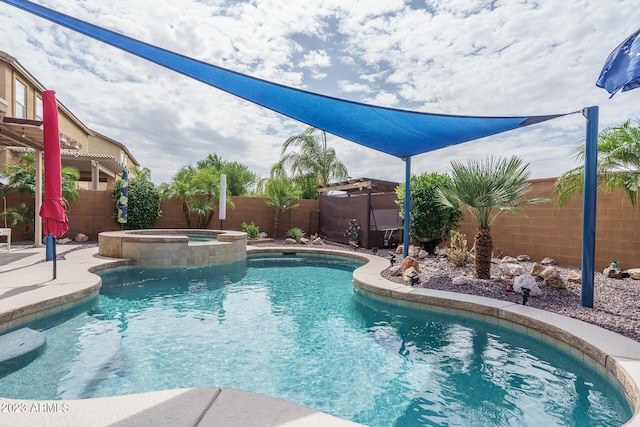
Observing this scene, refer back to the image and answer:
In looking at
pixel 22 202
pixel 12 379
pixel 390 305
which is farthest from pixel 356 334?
pixel 22 202

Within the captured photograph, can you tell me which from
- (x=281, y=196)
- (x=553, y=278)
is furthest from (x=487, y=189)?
(x=281, y=196)

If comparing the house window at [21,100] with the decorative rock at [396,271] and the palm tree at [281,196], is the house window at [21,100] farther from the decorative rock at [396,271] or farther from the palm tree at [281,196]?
the decorative rock at [396,271]

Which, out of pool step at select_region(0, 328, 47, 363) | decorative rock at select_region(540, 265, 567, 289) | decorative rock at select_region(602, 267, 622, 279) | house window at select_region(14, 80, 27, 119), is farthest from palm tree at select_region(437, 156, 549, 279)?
house window at select_region(14, 80, 27, 119)

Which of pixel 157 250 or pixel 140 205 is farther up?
pixel 140 205

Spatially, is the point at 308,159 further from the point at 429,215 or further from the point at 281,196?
the point at 429,215

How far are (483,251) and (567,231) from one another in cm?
335

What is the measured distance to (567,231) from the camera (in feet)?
25.0

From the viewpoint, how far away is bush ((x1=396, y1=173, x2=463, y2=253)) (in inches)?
336

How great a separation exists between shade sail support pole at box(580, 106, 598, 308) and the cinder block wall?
3.64 metres

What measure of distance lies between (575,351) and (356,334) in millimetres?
2276

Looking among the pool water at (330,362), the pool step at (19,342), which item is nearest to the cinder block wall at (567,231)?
the pool water at (330,362)

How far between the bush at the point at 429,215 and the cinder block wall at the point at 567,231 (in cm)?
141

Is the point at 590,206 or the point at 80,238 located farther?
the point at 80,238

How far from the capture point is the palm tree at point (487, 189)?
567cm
